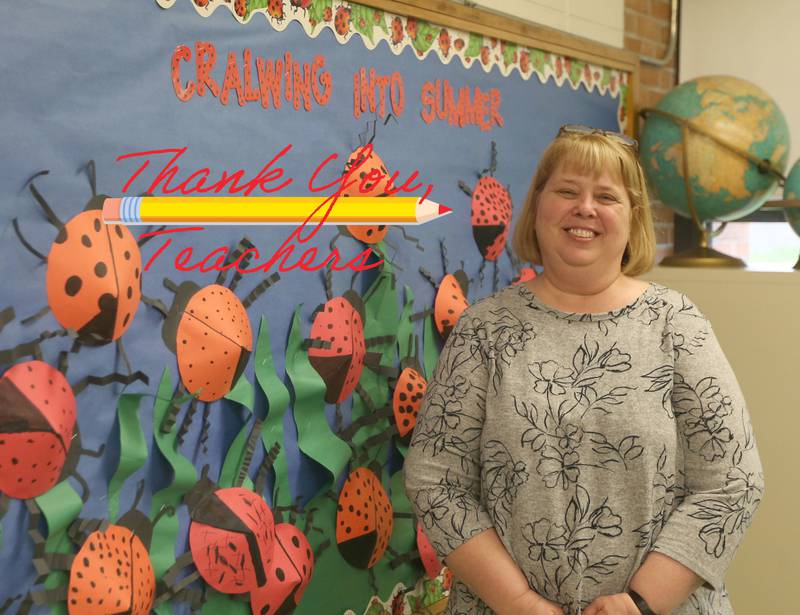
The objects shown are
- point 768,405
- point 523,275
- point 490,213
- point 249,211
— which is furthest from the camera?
point 768,405

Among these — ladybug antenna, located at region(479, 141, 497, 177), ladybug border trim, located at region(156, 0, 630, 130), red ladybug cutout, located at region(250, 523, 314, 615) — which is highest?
ladybug border trim, located at region(156, 0, 630, 130)

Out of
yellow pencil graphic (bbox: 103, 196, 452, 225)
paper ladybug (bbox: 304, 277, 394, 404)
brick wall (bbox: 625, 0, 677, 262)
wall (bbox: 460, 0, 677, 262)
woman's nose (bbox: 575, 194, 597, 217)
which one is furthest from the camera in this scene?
brick wall (bbox: 625, 0, 677, 262)

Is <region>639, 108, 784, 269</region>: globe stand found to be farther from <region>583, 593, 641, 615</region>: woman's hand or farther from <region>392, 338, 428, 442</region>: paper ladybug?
<region>583, 593, 641, 615</region>: woman's hand

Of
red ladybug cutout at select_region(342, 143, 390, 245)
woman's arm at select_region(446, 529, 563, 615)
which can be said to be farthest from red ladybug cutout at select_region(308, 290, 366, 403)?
woman's arm at select_region(446, 529, 563, 615)

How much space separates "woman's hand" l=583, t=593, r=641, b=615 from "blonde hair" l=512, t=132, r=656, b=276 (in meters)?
0.50

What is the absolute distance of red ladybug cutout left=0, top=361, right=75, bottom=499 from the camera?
111 centimetres

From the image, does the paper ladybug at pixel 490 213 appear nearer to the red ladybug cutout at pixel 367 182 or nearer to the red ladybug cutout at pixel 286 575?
the red ladybug cutout at pixel 367 182

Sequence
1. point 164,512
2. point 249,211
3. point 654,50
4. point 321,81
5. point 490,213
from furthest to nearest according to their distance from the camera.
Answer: point 654,50 → point 490,213 → point 321,81 → point 164,512 → point 249,211

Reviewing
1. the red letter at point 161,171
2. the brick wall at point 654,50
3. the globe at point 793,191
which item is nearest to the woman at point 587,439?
the red letter at point 161,171

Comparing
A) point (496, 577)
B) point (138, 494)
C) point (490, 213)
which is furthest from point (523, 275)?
point (138, 494)

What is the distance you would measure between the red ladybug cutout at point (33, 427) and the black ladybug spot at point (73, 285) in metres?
0.09

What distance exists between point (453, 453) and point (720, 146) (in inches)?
45.8

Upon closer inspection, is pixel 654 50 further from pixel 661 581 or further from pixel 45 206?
pixel 45 206

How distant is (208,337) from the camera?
1.33 m
